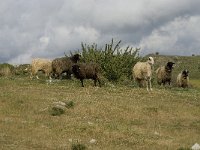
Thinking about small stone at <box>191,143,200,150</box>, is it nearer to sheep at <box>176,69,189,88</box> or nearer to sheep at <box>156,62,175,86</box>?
sheep at <box>156,62,175,86</box>

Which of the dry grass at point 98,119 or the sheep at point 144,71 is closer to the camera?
the dry grass at point 98,119

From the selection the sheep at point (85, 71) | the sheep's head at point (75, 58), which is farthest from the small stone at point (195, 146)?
the sheep's head at point (75, 58)

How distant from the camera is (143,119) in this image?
25.4 m

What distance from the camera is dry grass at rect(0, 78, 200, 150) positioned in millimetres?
20406

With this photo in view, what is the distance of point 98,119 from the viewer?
24.6 m

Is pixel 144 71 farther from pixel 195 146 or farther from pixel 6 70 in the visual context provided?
pixel 6 70

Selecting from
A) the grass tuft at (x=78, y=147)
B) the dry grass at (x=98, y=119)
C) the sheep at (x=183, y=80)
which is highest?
the sheep at (x=183, y=80)

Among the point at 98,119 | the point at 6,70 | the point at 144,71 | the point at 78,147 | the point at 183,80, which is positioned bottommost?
the point at 78,147

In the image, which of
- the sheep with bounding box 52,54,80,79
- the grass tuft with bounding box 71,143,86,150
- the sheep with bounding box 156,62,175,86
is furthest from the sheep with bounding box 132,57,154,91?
the grass tuft with bounding box 71,143,86,150

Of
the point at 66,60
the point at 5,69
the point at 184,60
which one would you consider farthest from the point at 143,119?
the point at 184,60

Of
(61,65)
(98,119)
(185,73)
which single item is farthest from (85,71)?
(98,119)

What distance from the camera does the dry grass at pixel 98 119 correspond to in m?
20.4

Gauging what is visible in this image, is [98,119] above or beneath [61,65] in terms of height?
beneath

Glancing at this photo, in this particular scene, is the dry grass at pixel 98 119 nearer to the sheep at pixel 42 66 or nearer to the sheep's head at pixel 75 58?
the sheep at pixel 42 66
